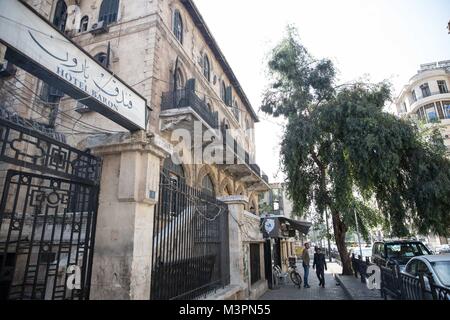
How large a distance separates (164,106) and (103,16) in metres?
6.16

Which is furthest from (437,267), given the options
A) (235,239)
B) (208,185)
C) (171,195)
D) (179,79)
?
(179,79)

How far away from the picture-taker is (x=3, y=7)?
8.30 feet

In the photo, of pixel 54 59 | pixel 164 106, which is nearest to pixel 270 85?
pixel 164 106

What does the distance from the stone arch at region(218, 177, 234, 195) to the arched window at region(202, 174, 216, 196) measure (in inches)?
28.2

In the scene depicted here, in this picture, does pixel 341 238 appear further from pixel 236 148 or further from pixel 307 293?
pixel 236 148

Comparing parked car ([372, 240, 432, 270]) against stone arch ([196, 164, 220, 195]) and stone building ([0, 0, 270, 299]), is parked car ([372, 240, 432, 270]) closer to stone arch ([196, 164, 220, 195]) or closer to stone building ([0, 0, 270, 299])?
stone building ([0, 0, 270, 299])

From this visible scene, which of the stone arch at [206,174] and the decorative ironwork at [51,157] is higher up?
the stone arch at [206,174]

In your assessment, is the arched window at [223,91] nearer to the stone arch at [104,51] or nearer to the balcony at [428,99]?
the stone arch at [104,51]

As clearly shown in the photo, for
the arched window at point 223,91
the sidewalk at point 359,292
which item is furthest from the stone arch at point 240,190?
the sidewalk at point 359,292

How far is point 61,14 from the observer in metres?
13.7

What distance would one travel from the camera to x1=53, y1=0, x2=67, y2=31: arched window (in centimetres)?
1345

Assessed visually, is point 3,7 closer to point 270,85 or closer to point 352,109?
point 352,109

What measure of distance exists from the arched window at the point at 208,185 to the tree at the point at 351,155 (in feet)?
14.0

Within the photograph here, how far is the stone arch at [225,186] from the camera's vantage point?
16.9 m
